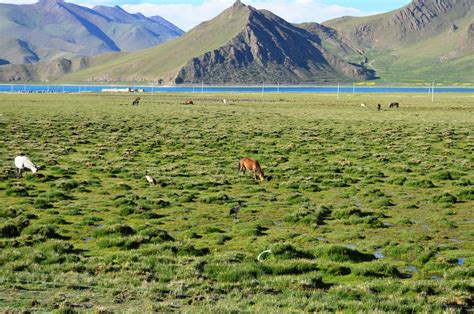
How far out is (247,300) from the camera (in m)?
11.9

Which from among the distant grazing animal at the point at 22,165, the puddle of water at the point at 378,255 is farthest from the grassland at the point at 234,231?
the distant grazing animal at the point at 22,165

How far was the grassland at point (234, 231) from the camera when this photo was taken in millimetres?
12250

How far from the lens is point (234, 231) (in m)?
19.2

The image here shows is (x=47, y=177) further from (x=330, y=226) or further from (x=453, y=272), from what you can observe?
(x=453, y=272)

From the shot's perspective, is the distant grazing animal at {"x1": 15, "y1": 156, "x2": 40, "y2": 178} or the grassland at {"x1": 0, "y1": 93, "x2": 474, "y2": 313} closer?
the grassland at {"x1": 0, "y1": 93, "x2": 474, "y2": 313}

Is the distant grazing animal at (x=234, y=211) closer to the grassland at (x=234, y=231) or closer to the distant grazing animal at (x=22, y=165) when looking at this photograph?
the grassland at (x=234, y=231)

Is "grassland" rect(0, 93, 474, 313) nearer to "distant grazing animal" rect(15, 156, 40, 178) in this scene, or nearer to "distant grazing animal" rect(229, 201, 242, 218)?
"distant grazing animal" rect(229, 201, 242, 218)

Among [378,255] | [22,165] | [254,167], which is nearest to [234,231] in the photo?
[378,255]

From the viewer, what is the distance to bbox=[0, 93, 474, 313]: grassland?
40.2 ft

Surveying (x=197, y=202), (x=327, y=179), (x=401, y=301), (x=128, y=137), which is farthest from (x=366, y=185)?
(x=128, y=137)

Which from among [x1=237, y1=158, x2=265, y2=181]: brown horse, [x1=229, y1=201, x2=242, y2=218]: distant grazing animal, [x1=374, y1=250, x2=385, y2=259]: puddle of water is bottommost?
[x1=374, y1=250, x2=385, y2=259]: puddle of water

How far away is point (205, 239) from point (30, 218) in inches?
249

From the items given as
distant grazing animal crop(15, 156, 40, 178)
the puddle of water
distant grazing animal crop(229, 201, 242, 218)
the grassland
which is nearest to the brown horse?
the grassland

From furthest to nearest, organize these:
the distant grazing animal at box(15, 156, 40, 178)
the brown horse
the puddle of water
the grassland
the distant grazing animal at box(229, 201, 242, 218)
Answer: the brown horse < the distant grazing animal at box(15, 156, 40, 178) < the distant grazing animal at box(229, 201, 242, 218) < the puddle of water < the grassland
